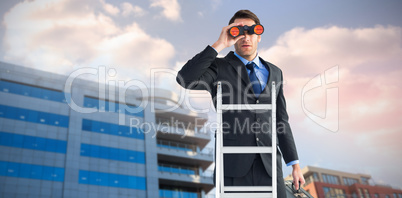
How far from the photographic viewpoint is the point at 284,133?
108 inches

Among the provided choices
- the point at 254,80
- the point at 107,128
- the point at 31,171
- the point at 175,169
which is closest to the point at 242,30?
the point at 254,80

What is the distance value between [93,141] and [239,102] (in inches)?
1343

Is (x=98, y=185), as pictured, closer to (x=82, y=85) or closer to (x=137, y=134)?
(x=137, y=134)

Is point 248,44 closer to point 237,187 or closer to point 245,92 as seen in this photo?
point 245,92

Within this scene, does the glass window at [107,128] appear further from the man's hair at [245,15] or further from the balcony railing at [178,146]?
the man's hair at [245,15]

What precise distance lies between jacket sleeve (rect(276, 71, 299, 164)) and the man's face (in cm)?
31

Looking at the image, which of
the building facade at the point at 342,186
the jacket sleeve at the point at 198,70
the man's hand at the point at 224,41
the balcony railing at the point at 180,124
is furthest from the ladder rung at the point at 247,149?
the building facade at the point at 342,186

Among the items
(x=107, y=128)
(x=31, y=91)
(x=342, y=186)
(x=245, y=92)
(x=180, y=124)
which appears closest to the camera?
(x=245, y=92)

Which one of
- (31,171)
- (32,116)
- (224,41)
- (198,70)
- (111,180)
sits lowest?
(111,180)

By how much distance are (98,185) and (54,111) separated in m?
7.61

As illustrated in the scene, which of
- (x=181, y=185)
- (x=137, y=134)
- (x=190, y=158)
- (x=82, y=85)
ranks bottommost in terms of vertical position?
(x=181, y=185)

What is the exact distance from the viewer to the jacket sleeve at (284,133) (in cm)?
270

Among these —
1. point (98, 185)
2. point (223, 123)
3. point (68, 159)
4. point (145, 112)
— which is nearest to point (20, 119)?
point (68, 159)

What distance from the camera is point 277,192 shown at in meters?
2.41
